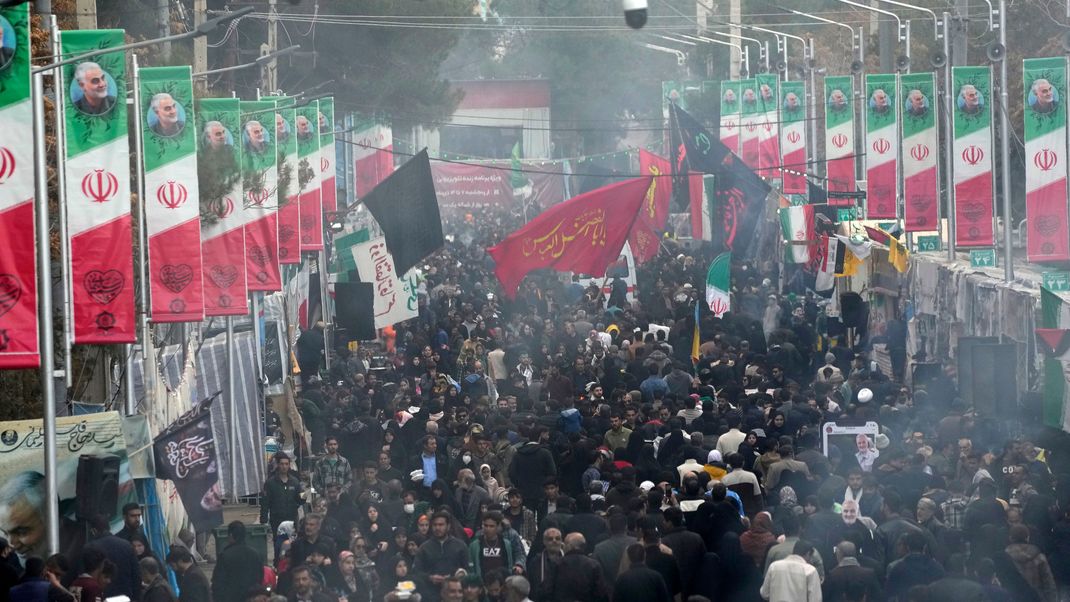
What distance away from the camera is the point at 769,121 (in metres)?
41.4

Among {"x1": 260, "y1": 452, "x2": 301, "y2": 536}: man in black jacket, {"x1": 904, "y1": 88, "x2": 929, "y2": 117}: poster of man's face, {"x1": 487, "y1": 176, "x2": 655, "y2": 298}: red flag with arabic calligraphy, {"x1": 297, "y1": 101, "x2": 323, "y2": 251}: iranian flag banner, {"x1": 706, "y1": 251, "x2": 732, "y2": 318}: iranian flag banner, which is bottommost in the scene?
{"x1": 260, "y1": 452, "x2": 301, "y2": 536}: man in black jacket

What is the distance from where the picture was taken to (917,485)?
13.2m

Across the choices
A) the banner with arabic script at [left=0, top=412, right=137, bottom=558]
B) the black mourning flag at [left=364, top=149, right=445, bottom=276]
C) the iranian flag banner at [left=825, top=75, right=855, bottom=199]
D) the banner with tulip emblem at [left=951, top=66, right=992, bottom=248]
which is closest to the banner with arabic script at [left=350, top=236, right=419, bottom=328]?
the black mourning flag at [left=364, top=149, right=445, bottom=276]

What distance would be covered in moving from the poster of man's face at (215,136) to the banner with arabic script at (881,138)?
44.3 feet

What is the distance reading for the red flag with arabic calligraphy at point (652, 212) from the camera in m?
29.5

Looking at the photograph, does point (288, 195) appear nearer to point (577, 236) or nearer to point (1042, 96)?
point (577, 236)

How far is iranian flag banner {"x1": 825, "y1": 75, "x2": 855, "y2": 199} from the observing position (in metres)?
34.0

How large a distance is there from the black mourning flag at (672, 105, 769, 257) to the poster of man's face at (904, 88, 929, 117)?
8.27 ft

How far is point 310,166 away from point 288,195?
3.84 metres

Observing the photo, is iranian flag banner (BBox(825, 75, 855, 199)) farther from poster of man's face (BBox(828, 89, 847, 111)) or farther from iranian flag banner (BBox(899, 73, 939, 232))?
iranian flag banner (BBox(899, 73, 939, 232))

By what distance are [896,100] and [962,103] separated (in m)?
4.77

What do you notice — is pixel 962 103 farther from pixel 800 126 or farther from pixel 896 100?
pixel 800 126

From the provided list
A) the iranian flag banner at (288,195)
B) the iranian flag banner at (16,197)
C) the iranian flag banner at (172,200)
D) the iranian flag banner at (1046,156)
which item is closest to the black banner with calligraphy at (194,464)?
the iranian flag banner at (172,200)

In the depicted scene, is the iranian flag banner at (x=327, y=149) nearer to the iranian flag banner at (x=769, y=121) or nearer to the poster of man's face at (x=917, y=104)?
the poster of man's face at (x=917, y=104)
